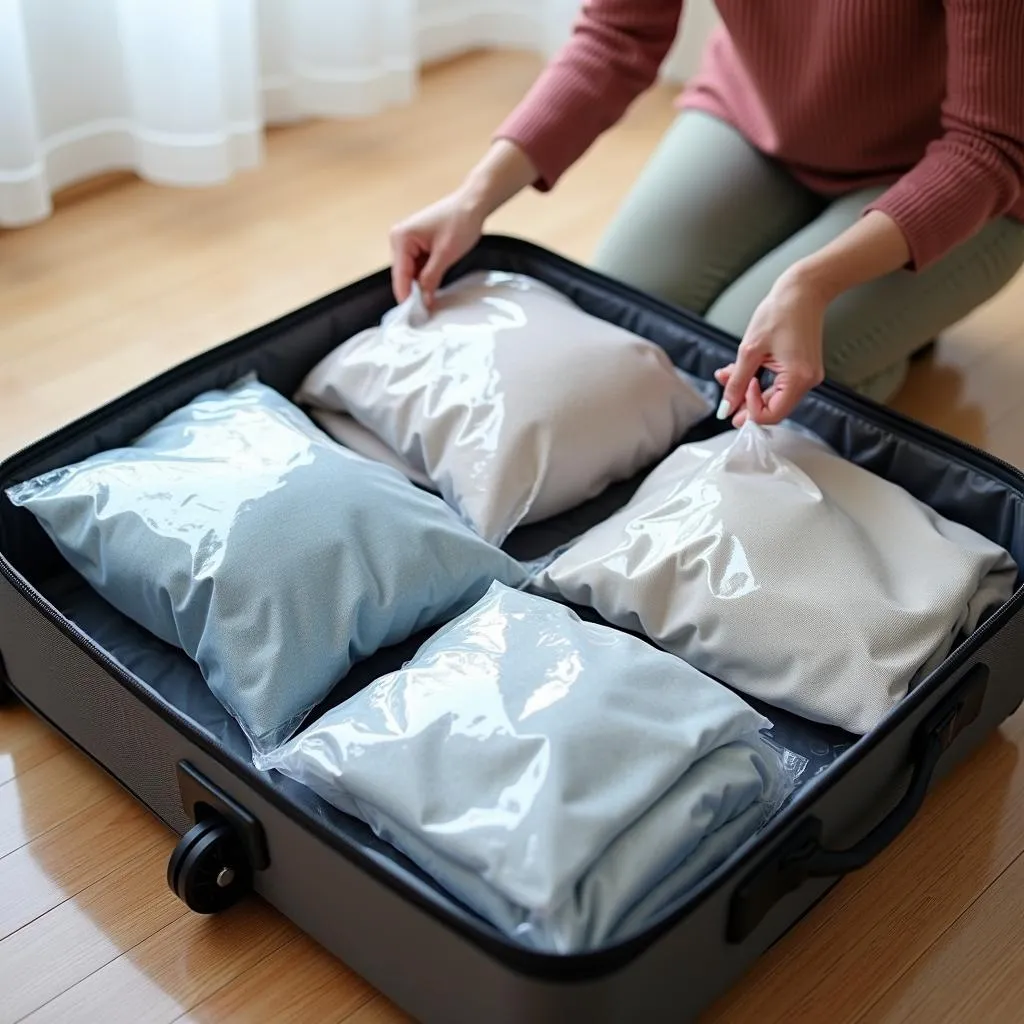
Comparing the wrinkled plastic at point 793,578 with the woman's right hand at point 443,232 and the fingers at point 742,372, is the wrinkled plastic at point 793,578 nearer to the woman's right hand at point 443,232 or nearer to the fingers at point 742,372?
the fingers at point 742,372

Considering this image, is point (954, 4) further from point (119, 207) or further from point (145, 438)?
point (119, 207)

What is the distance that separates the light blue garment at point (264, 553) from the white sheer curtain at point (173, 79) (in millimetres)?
793

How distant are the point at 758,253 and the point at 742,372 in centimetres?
43

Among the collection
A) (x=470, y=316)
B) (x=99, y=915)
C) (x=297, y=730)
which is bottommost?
(x=99, y=915)

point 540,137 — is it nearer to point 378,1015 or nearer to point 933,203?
point 933,203

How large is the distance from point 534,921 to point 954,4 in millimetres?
936

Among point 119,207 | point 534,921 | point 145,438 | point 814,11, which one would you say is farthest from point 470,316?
point 119,207

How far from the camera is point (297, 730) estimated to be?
1.16 metres

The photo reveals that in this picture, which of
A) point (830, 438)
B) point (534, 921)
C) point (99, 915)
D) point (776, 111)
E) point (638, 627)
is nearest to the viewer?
point (534, 921)

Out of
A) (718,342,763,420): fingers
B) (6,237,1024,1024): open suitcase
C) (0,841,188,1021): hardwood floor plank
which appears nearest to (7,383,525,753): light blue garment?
(6,237,1024,1024): open suitcase

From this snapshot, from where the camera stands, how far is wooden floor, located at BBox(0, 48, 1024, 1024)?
3.54 feet

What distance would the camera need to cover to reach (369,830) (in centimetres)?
109

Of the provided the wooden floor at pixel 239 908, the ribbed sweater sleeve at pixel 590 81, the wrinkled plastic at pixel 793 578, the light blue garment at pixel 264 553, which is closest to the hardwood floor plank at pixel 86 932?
the wooden floor at pixel 239 908

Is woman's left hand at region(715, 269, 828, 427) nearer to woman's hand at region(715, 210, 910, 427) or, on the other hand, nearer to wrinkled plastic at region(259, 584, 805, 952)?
woman's hand at region(715, 210, 910, 427)
